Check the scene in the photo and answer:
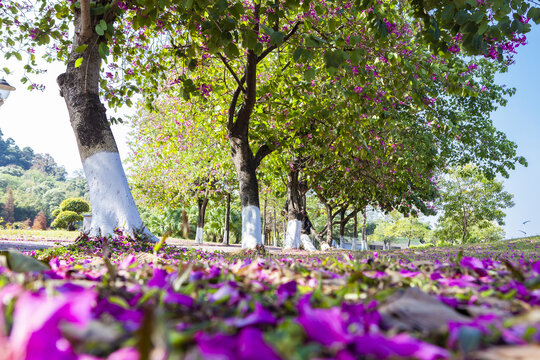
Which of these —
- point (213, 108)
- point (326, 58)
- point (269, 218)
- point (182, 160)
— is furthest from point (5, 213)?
point (326, 58)

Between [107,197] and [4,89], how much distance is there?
6.69m

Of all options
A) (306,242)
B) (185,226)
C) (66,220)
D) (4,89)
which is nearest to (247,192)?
(4,89)

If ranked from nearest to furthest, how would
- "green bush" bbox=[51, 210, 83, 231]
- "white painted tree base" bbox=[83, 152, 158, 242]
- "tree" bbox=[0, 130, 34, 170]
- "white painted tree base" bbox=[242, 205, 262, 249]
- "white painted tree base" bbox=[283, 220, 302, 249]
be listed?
"white painted tree base" bbox=[83, 152, 158, 242] → "white painted tree base" bbox=[242, 205, 262, 249] → "white painted tree base" bbox=[283, 220, 302, 249] → "green bush" bbox=[51, 210, 83, 231] → "tree" bbox=[0, 130, 34, 170]

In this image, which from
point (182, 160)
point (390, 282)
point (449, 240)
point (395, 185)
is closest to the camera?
point (390, 282)

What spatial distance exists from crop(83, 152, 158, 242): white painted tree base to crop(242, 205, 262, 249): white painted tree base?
295 centimetres

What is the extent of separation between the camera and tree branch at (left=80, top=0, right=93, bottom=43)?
590 cm

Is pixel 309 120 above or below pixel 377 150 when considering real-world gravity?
above

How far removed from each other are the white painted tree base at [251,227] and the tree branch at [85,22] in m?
4.92

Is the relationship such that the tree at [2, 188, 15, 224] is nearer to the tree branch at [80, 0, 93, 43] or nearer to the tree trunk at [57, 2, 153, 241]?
the tree trunk at [57, 2, 153, 241]

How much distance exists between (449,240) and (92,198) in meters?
45.6

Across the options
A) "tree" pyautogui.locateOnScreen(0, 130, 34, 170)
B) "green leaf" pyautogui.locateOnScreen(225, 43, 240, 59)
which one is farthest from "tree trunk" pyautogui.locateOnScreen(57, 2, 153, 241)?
"tree" pyautogui.locateOnScreen(0, 130, 34, 170)

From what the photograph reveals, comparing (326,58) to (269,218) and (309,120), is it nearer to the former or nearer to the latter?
(309,120)

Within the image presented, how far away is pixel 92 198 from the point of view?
6434 mm

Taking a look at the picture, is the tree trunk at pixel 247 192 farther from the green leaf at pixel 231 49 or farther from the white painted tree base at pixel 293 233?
the white painted tree base at pixel 293 233
